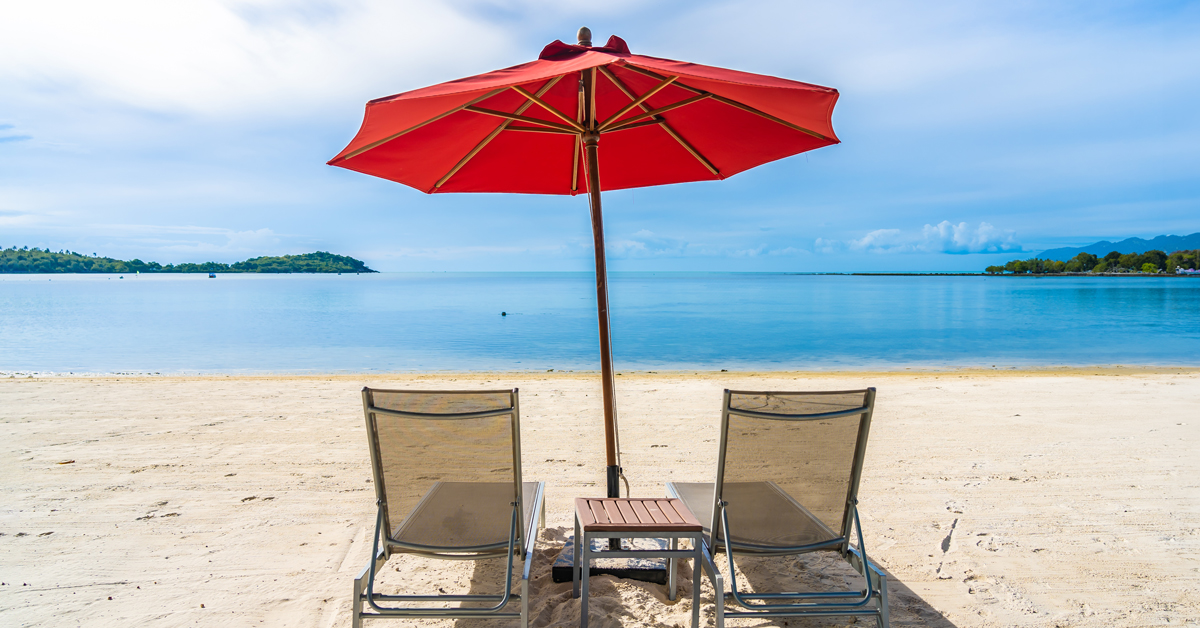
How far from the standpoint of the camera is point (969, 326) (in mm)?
23969

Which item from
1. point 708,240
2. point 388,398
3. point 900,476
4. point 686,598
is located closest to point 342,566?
point 388,398

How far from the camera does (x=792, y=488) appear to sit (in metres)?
2.21

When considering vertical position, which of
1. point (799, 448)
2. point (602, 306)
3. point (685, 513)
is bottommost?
Result: point (685, 513)

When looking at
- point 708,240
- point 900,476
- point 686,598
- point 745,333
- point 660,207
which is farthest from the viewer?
point 660,207

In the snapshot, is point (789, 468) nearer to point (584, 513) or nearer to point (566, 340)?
point (584, 513)

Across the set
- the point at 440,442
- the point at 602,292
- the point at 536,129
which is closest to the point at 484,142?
the point at 536,129

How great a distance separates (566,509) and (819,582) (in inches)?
58.8

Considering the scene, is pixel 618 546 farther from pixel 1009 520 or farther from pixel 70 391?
pixel 70 391

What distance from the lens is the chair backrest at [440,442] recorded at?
208 centimetres

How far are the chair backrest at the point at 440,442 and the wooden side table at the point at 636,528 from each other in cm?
28

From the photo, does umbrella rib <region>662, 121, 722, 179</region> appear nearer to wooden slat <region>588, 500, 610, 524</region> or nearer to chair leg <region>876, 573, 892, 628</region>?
wooden slat <region>588, 500, 610, 524</region>

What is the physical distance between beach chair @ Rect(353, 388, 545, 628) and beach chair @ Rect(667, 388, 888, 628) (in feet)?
2.38

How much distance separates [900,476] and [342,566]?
3.57 m

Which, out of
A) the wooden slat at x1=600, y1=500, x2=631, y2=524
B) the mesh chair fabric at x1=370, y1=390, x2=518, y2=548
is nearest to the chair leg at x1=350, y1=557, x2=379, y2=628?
the mesh chair fabric at x1=370, y1=390, x2=518, y2=548
